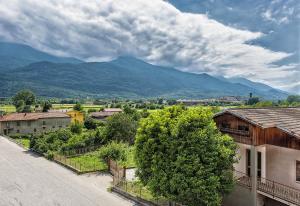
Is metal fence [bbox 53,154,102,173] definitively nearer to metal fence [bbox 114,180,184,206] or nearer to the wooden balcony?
metal fence [bbox 114,180,184,206]

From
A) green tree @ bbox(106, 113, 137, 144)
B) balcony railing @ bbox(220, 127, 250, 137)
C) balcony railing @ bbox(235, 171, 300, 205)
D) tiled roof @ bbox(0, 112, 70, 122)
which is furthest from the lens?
tiled roof @ bbox(0, 112, 70, 122)

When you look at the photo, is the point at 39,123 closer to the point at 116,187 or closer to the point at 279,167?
the point at 116,187

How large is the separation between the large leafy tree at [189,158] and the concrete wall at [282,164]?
8.74 feet

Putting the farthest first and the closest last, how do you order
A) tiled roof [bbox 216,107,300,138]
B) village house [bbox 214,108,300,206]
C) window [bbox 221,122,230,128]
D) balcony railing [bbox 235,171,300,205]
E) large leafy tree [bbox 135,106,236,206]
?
window [bbox 221,122,230,128]
tiled roof [bbox 216,107,300,138]
village house [bbox 214,108,300,206]
large leafy tree [bbox 135,106,236,206]
balcony railing [bbox 235,171,300,205]

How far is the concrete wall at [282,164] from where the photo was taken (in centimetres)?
2058

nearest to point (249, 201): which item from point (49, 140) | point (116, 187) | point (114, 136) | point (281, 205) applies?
point (281, 205)

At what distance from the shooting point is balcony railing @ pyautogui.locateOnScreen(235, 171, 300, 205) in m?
19.6

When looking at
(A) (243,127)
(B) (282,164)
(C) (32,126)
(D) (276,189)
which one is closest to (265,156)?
(B) (282,164)

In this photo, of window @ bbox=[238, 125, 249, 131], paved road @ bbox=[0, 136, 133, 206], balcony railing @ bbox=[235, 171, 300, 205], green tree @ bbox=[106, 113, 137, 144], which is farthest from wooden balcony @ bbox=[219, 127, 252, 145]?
green tree @ bbox=[106, 113, 137, 144]

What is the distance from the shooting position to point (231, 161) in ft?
70.3

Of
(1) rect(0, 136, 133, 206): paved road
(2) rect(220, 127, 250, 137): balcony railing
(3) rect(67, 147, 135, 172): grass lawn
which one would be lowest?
(1) rect(0, 136, 133, 206): paved road

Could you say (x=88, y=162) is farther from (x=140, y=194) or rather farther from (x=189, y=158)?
(x=189, y=158)

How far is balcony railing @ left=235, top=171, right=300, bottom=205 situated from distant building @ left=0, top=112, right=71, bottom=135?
6357 centimetres

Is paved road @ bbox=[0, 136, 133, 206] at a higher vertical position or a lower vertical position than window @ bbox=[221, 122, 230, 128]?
lower
